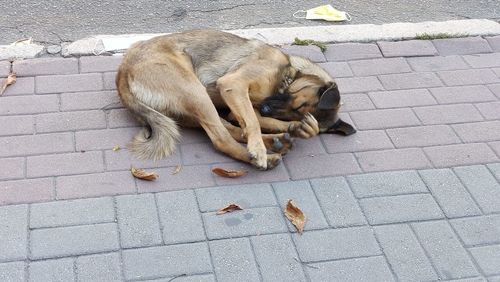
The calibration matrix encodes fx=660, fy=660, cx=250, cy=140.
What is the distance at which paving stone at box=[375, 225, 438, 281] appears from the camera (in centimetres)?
342

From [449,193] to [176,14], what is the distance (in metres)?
2.98

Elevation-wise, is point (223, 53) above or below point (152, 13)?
above

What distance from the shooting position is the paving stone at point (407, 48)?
5531mm

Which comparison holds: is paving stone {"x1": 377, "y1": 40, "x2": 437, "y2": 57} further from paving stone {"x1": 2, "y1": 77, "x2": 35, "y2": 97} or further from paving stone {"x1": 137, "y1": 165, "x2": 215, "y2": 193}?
paving stone {"x1": 2, "y1": 77, "x2": 35, "y2": 97}

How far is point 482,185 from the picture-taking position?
413 centimetres

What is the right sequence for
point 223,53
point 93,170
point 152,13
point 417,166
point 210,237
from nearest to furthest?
point 210,237
point 93,170
point 417,166
point 223,53
point 152,13

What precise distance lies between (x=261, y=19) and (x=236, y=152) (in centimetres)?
210

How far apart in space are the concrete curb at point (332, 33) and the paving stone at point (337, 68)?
14.0 inches

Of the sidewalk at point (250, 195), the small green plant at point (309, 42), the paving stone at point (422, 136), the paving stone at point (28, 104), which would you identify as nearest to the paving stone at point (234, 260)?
the sidewalk at point (250, 195)

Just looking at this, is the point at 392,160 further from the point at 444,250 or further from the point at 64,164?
the point at 64,164

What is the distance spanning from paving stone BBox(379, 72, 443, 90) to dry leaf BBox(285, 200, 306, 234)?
1.71m

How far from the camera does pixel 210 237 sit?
352 cm

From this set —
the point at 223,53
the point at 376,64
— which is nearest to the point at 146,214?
the point at 223,53

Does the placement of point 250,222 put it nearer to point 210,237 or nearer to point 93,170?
point 210,237
